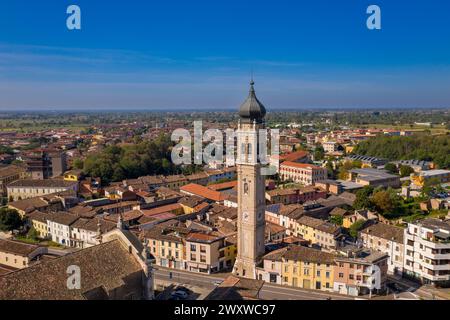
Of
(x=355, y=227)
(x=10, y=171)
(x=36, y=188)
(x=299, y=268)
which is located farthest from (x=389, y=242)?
(x=10, y=171)

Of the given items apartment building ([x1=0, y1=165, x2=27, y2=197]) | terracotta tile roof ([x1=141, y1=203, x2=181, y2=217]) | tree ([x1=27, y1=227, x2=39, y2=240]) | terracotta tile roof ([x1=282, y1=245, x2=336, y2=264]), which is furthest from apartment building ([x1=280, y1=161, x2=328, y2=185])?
apartment building ([x1=0, y1=165, x2=27, y2=197])

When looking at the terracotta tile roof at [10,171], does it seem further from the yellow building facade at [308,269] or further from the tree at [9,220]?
the yellow building facade at [308,269]

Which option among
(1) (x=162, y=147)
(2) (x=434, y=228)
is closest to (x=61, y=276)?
(2) (x=434, y=228)

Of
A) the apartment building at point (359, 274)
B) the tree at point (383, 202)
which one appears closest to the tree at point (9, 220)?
the apartment building at point (359, 274)

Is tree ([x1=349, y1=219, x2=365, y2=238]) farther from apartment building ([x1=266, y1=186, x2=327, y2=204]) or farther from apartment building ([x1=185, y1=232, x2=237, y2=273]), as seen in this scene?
apartment building ([x1=266, y1=186, x2=327, y2=204])

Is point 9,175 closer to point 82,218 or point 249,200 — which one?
point 82,218

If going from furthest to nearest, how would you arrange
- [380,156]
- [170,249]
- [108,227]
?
1. [380,156]
2. [108,227]
3. [170,249]

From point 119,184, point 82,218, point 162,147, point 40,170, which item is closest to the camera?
point 82,218
